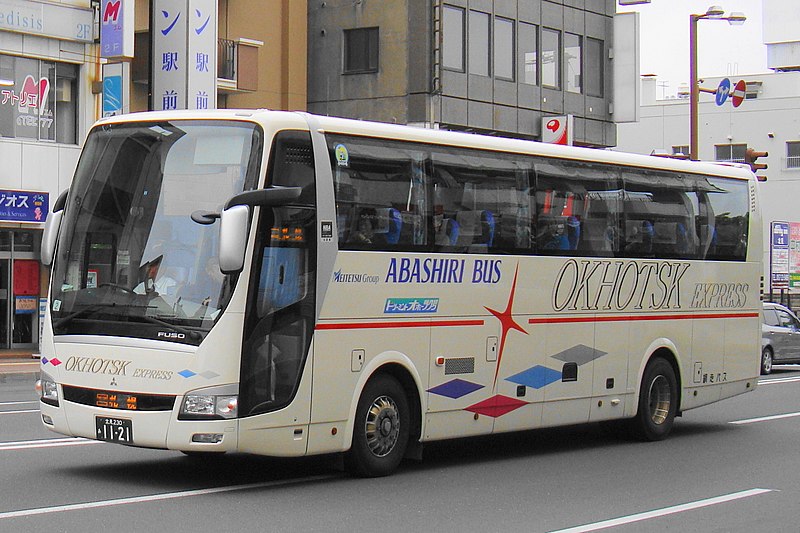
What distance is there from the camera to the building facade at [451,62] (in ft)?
129

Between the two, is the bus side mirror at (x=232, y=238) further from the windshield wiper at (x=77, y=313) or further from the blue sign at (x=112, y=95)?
the blue sign at (x=112, y=95)

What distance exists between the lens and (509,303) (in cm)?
1384

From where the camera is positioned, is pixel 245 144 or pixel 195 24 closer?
pixel 245 144

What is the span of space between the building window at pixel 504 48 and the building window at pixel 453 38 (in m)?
1.67

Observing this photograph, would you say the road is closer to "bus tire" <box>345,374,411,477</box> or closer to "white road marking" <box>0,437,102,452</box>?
"white road marking" <box>0,437,102,452</box>

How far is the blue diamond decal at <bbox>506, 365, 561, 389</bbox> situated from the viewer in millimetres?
13991

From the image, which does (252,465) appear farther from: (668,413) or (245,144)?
(668,413)

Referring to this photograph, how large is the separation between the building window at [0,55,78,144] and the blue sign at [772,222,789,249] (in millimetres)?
24982

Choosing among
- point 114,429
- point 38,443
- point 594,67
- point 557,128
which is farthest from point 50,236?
point 594,67

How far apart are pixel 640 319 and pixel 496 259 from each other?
10.1ft

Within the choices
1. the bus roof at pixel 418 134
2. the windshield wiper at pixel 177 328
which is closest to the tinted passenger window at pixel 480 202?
the bus roof at pixel 418 134

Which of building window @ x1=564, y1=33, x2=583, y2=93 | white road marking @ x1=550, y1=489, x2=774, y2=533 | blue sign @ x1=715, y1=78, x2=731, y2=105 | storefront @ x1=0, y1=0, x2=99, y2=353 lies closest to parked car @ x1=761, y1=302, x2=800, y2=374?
blue sign @ x1=715, y1=78, x2=731, y2=105

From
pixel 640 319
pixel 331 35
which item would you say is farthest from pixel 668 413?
pixel 331 35

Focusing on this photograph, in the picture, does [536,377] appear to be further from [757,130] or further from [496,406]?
[757,130]
